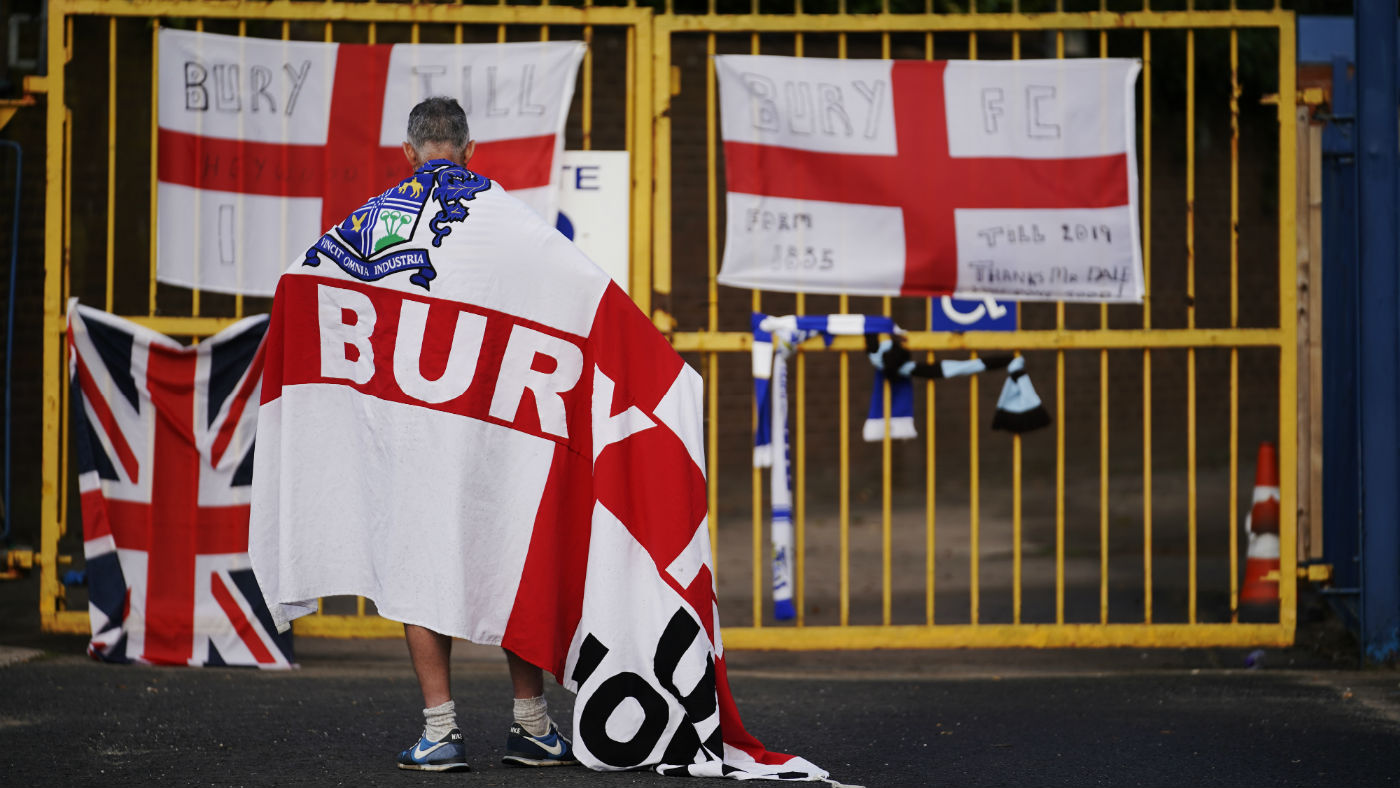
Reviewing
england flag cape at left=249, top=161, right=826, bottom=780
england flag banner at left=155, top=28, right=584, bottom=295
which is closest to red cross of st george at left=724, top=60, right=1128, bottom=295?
england flag banner at left=155, top=28, right=584, bottom=295

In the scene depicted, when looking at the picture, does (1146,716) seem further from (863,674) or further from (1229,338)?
(1229,338)

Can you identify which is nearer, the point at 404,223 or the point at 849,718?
the point at 404,223

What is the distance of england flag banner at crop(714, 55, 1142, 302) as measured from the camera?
5.83 metres

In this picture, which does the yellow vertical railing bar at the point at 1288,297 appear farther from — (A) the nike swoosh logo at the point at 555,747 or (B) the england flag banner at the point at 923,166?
(A) the nike swoosh logo at the point at 555,747

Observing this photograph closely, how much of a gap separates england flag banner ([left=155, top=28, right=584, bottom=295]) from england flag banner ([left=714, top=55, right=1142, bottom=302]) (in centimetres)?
75

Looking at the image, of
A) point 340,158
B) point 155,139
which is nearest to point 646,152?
point 340,158

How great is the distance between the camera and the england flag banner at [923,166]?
583 cm

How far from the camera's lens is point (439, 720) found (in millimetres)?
3914

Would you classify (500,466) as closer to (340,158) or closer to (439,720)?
(439,720)

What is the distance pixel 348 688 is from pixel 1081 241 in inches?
124

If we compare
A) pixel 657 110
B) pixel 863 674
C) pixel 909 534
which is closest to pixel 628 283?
pixel 657 110

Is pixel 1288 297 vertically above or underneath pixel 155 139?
underneath

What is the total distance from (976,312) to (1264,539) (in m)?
1.54

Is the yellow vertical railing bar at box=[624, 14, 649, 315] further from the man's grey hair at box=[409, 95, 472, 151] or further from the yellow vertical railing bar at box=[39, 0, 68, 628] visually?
the yellow vertical railing bar at box=[39, 0, 68, 628]
